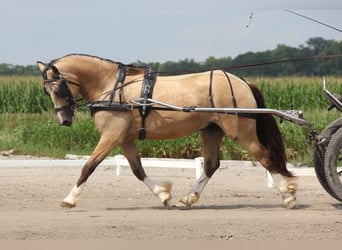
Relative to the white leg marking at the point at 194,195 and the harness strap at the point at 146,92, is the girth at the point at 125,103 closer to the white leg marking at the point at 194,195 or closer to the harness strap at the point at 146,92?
the harness strap at the point at 146,92

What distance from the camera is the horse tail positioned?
1138 centimetres

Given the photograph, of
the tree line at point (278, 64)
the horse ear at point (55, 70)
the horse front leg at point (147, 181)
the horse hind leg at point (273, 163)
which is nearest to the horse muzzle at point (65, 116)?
the horse ear at point (55, 70)

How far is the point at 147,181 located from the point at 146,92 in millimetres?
1136

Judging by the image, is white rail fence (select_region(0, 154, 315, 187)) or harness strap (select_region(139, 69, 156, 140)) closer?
harness strap (select_region(139, 69, 156, 140))

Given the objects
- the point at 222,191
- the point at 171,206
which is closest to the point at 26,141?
the point at 222,191

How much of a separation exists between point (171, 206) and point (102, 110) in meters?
1.54

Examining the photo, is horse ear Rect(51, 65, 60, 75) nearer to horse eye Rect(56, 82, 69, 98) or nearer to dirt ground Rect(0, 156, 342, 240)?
horse eye Rect(56, 82, 69, 98)

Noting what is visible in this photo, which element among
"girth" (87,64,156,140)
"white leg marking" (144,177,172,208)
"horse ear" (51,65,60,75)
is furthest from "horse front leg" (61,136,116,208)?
"horse ear" (51,65,60,75)

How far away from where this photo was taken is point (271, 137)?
1147 centimetres

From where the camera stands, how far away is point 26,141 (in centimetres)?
2034

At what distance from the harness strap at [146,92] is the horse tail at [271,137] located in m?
1.28

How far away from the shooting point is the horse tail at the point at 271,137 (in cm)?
1138

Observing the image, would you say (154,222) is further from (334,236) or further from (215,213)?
(334,236)

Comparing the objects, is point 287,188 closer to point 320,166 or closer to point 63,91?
point 320,166
